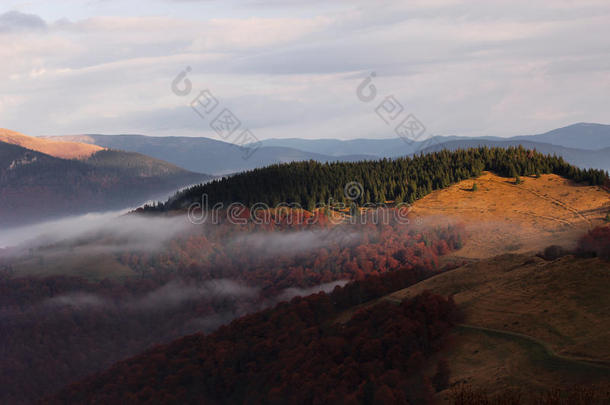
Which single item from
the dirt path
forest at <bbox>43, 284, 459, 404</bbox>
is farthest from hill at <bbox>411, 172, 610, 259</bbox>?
the dirt path

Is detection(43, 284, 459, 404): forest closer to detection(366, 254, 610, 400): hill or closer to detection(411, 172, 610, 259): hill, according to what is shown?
detection(366, 254, 610, 400): hill

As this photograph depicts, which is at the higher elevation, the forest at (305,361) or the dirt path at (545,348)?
the dirt path at (545,348)

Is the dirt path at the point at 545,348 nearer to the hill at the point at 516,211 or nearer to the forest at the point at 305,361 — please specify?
the forest at the point at 305,361

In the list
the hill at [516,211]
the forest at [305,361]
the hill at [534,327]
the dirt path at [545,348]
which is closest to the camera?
the dirt path at [545,348]

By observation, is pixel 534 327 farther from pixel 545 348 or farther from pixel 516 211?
pixel 516 211

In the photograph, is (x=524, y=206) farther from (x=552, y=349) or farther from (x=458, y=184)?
(x=552, y=349)

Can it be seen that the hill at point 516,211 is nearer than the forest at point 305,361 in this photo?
No

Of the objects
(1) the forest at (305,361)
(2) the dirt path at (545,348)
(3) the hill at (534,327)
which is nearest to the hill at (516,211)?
(1) the forest at (305,361)

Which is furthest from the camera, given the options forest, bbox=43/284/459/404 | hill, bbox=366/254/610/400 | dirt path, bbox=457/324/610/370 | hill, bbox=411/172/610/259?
hill, bbox=411/172/610/259

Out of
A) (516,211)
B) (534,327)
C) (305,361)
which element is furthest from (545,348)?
(516,211)

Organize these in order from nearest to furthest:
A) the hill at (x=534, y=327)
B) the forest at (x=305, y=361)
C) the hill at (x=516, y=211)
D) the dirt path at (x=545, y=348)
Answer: the dirt path at (x=545, y=348) → the hill at (x=534, y=327) → the forest at (x=305, y=361) → the hill at (x=516, y=211)

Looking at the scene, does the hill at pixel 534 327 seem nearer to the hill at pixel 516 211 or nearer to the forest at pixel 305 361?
the forest at pixel 305 361

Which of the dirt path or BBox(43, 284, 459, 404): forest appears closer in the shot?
the dirt path
